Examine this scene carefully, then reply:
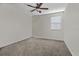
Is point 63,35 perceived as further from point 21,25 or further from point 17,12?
point 17,12

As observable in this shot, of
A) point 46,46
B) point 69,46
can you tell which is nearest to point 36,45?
point 46,46

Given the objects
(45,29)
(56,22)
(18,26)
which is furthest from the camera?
(45,29)

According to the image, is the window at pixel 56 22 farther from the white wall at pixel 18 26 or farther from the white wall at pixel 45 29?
the white wall at pixel 18 26

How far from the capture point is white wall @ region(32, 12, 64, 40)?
203 cm

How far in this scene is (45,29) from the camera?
7.25ft

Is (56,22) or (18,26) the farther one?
(56,22)

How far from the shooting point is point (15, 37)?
183cm

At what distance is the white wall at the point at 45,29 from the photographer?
2.03 meters

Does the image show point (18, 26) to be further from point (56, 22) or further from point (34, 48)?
point (56, 22)

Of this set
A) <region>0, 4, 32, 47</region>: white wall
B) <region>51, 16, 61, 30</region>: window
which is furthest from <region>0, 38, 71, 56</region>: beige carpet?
<region>51, 16, 61, 30</region>: window

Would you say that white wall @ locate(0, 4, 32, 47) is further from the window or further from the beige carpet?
the window

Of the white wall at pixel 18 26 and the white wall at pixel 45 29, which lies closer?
the white wall at pixel 18 26

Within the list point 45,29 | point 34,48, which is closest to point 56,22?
point 45,29

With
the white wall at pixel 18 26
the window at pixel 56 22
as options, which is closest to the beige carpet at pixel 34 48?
the white wall at pixel 18 26
